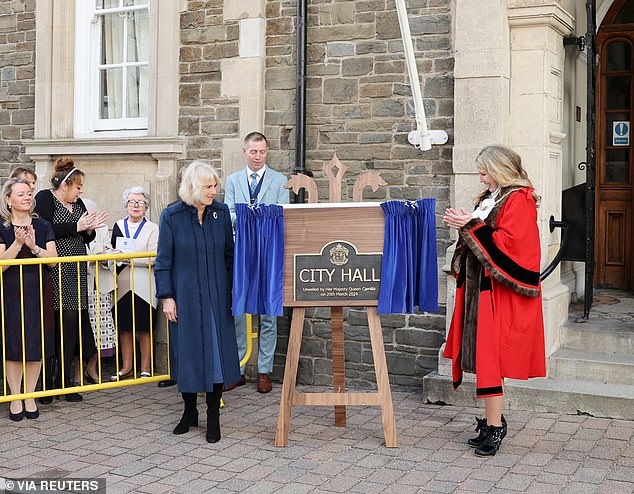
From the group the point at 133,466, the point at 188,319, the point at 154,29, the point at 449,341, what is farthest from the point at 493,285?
the point at 154,29

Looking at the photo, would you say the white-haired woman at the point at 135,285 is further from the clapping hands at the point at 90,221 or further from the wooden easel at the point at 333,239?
the wooden easel at the point at 333,239

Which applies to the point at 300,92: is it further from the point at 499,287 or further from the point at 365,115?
the point at 499,287

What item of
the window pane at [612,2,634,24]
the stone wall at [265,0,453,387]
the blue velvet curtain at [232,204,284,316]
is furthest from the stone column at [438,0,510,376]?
the window pane at [612,2,634,24]

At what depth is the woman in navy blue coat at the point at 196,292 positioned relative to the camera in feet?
19.6

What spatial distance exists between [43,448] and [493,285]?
2.94m

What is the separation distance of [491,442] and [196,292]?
2.01 m

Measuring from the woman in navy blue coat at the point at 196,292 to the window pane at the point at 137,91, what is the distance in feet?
10.5

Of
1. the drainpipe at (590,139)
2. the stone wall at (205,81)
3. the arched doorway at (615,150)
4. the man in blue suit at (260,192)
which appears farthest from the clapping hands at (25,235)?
the arched doorway at (615,150)

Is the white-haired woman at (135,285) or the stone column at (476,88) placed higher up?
the stone column at (476,88)

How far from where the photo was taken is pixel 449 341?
5.92m

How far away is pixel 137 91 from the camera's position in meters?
9.09

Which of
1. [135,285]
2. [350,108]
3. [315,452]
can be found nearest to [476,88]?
[350,108]

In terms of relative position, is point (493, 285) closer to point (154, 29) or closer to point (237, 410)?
point (237, 410)

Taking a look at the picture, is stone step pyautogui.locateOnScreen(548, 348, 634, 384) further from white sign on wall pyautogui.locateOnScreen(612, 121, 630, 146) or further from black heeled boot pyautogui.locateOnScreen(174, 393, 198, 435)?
white sign on wall pyautogui.locateOnScreen(612, 121, 630, 146)
